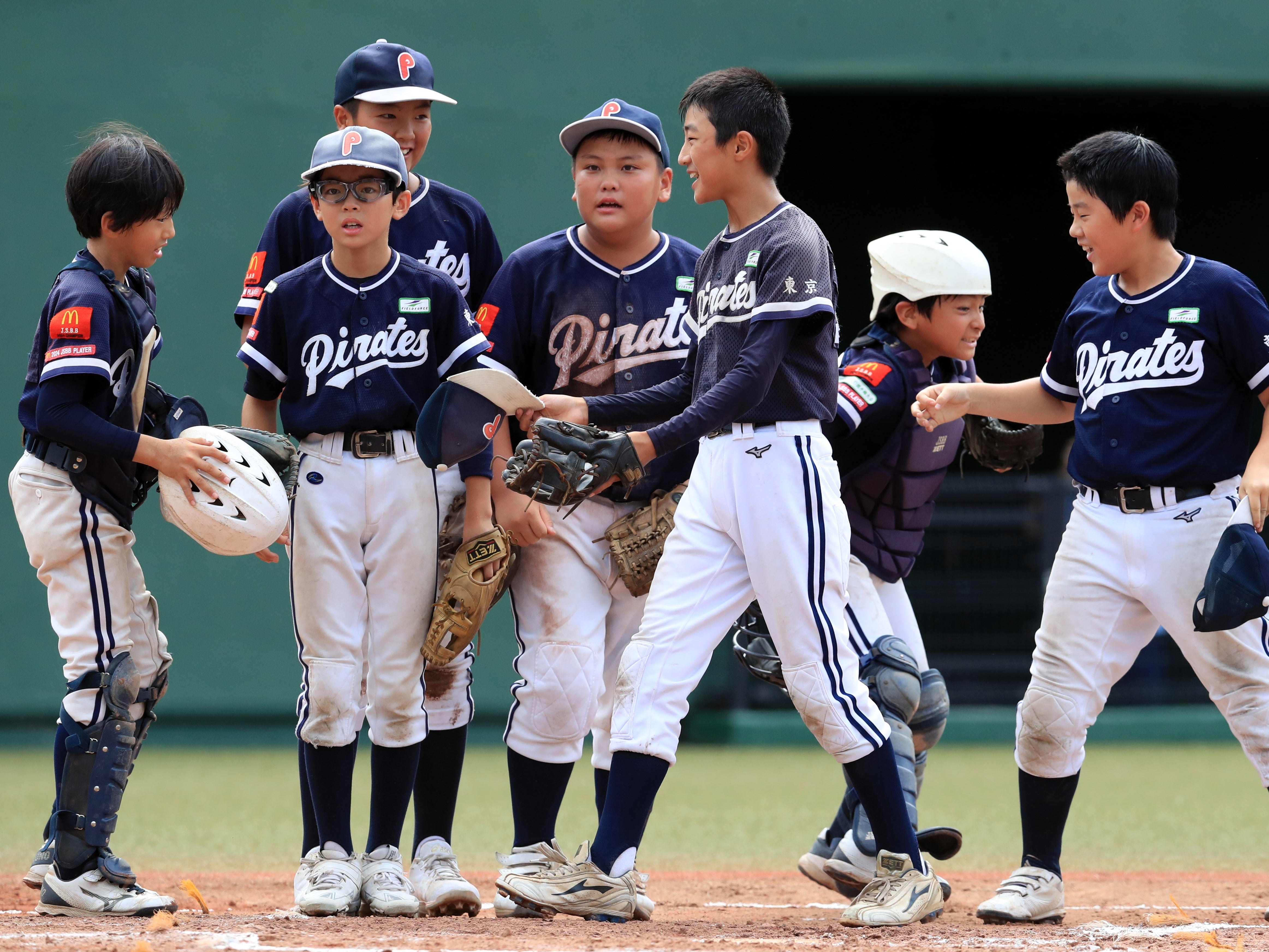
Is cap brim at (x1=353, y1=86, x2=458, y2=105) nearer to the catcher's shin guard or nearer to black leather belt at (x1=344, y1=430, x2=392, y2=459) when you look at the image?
black leather belt at (x1=344, y1=430, x2=392, y2=459)

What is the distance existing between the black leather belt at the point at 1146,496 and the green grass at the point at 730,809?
196 centimetres

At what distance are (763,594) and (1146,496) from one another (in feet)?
3.43

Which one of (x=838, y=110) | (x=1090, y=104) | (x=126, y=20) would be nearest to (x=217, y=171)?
(x=126, y=20)

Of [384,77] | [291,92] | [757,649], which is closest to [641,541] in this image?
Result: [757,649]

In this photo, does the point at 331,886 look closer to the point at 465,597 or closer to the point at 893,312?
the point at 465,597

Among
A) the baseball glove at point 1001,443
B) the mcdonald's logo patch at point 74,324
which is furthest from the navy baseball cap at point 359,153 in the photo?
the baseball glove at point 1001,443

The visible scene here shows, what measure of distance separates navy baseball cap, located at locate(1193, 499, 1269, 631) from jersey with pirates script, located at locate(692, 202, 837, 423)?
0.97 metres

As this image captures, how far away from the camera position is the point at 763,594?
135 inches

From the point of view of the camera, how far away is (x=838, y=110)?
11.7m

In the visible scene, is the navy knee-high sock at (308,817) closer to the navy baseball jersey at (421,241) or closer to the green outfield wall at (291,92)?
the navy baseball jersey at (421,241)

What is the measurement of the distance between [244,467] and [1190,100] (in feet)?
27.4

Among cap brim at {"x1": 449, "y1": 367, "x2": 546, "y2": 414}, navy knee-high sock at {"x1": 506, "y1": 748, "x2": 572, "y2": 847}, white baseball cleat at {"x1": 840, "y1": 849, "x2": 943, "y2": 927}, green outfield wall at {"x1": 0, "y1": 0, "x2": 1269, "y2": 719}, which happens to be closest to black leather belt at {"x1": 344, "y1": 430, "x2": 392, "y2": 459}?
cap brim at {"x1": 449, "y1": 367, "x2": 546, "y2": 414}

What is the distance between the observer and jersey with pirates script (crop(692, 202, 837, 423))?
3396 millimetres

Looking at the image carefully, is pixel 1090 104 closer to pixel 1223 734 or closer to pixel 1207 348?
pixel 1223 734
